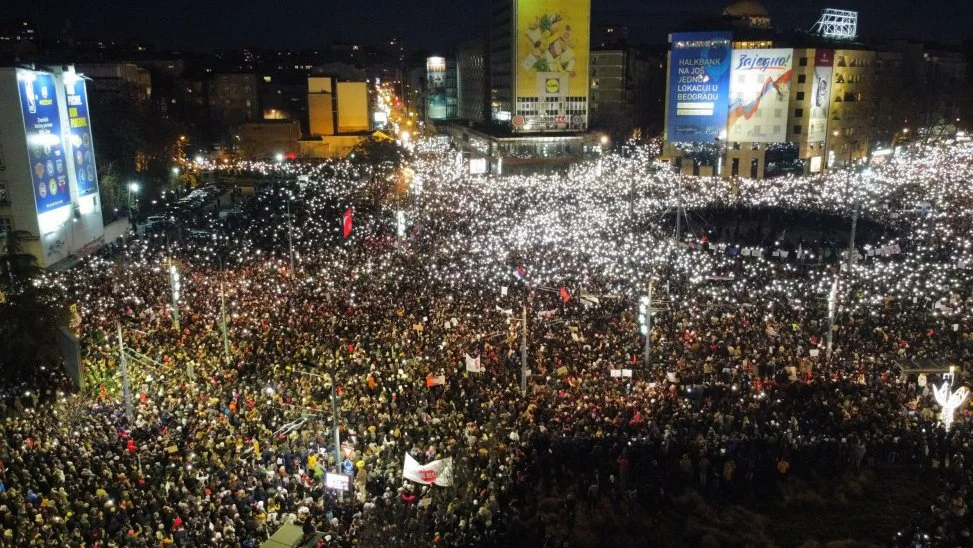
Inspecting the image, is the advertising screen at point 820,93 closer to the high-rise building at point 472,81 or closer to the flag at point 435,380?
the high-rise building at point 472,81

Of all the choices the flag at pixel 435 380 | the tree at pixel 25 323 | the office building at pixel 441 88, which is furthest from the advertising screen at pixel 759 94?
the office building at pixel 441 88

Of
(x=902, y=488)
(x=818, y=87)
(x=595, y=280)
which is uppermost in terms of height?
(x=818, y=87)

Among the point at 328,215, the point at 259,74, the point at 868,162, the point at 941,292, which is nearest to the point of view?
the point at 941,292

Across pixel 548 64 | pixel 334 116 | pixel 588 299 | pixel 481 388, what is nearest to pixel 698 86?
pixel 548 64

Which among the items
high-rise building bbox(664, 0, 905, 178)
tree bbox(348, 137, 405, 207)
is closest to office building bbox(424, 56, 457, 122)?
tree bbox(348, 137, 405, 207)

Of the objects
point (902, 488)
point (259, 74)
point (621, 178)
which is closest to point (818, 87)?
point (621, 178)

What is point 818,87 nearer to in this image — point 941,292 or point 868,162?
point 868,162
